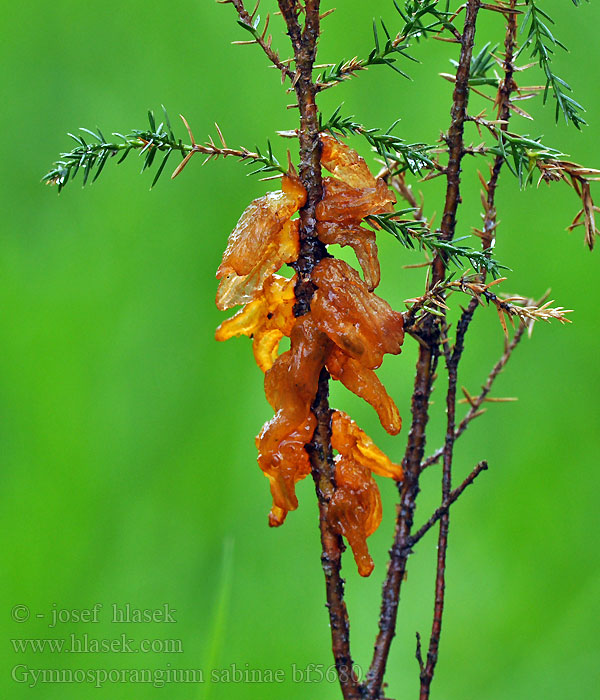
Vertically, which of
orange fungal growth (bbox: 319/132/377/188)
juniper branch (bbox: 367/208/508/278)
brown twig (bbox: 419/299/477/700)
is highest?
orange fungal growth (bbox: 319/132/377/188)

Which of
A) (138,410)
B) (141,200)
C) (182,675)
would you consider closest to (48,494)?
(138,410)

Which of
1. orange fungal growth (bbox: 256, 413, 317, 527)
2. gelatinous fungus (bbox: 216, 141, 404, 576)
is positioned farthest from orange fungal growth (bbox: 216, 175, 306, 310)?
orange fungal growth (bbox: 256, 413, 317, 527)

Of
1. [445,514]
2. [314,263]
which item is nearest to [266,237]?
[314,263]

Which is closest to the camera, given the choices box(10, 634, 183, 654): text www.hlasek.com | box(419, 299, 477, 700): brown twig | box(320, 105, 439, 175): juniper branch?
box(320, 105, 439, 175): juniper branch

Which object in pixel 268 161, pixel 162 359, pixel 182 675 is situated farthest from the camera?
pixel 162 359

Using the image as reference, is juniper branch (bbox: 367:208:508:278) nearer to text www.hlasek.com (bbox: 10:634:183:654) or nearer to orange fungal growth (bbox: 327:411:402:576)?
orange fungal growth (bbox: 327:411:402:576)

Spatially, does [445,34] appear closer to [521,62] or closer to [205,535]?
[521,62]

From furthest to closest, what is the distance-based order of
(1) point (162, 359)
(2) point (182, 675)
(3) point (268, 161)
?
(1) point (162, 359) → (2) point (182, 675) → (3) point (268, 161)

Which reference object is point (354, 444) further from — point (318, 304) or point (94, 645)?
point (94, 645)
